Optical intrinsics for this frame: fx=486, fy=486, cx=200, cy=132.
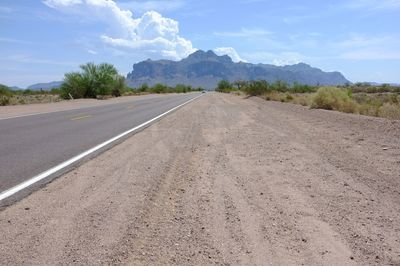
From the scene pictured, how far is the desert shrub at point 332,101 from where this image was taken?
28.9 meters

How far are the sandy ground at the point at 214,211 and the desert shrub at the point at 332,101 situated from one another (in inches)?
680

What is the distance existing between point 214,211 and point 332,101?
2532 centimetres

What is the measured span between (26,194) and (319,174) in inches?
208

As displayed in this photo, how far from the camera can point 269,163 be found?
34.6 feet

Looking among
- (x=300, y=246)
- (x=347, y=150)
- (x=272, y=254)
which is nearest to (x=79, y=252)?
(x=272, y=254)

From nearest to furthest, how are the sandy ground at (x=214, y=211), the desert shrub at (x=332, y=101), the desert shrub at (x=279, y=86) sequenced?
the sandy ground at (x=214, y=211), the desert shrub at (x=332, y=101), the desert shrub at (x=279, y=86)

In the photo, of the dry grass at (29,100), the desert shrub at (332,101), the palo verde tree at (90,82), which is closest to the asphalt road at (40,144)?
the desert shrub at (332,101)

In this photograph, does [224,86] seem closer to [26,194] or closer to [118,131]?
[118,131]

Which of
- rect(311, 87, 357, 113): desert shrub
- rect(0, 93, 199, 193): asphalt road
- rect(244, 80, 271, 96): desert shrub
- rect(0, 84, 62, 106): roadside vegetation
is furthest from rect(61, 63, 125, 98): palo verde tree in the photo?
rect(0, 93, 199, 193): asphalt road

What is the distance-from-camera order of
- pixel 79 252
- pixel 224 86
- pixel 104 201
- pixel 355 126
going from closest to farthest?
pixel 79 252
pixel 104 201
pixel 355 126
pixel 224 86

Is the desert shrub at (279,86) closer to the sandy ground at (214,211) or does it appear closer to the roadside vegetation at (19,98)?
the roadside vegetation at (19,98)

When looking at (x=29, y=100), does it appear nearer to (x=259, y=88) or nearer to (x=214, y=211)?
(x=259, y=88)

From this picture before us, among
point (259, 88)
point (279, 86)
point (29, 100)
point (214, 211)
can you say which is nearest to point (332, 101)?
point (214, 211)

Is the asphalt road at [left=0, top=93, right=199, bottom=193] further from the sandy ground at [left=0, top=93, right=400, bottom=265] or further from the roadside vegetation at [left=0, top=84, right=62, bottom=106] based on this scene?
the roadside vegetation at [left=0, top=84, right=62, bottom=106]
